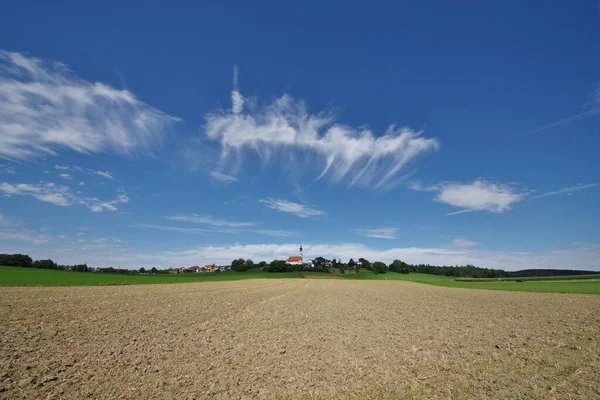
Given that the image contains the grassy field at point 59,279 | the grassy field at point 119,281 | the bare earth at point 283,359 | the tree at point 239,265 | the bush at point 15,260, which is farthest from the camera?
the tree at point 239,265

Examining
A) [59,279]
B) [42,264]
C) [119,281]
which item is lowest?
[119,281]

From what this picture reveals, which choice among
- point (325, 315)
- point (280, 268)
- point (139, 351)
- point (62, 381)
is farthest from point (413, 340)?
point (280, 268)

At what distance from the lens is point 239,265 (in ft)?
576

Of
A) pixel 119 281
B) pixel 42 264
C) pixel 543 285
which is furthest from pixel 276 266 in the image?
pixel 543 285

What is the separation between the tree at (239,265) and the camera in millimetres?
166950

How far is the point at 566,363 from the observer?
10695 millimetres

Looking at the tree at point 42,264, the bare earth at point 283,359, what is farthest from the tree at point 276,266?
the bare earth at point 283,359

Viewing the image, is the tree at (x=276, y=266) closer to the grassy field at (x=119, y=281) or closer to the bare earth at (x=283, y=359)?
the grassy field at (x=119, y=281)

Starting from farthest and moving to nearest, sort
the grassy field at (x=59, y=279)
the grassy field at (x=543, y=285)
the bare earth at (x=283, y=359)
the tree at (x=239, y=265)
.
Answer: the tree at (x=239, y=265) < the grassy field at (x=543, y=285) < the grassy field at (x=59, y=279) < the bare earth at (x=283, y=359)

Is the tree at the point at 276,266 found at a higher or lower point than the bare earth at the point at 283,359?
higher

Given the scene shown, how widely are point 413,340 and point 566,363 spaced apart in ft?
16.9

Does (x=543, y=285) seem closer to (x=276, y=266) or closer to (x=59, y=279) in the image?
(x=59, y=279)

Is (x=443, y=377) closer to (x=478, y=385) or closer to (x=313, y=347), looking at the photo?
(x=478, y=385)

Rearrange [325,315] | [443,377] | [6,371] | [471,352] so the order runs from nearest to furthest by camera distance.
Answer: [6,371]
[443,377]
[471,352]
[325,315]
